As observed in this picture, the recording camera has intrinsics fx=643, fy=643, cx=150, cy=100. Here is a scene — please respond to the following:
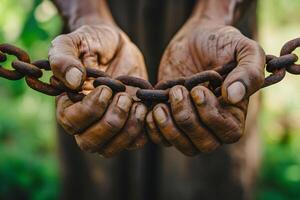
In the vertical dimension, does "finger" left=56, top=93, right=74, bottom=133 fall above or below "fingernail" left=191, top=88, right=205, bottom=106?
below

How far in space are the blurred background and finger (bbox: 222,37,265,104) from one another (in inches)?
51.4

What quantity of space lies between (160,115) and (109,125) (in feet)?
0.40

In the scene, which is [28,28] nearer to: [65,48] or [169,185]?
[169,185]

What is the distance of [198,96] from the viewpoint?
4.63 ft

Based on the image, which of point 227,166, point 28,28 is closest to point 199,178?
point 227,166

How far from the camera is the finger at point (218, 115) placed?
1416mm

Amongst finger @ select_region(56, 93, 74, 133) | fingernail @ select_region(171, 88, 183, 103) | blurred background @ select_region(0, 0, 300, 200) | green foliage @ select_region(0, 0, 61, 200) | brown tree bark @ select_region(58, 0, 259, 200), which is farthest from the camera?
blurred background @ select_region(0, 0, 300, 200)

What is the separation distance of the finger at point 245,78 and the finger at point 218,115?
4 cm

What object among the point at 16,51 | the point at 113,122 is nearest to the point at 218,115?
the point at 113,122

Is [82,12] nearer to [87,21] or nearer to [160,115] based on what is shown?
[87,21]

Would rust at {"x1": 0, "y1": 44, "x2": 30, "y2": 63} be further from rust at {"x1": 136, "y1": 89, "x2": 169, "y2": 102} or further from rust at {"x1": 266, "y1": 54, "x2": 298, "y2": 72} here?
Result: rust at {"x1": 266, "y1": 54, "x2": 298, "y2": 72}

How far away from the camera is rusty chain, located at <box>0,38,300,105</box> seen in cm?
142

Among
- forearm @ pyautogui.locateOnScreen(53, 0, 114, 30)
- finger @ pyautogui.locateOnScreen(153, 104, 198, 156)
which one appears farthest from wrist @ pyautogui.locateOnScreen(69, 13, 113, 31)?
finger @ pyautogui.locateOnScreen(153, 104, 198, 156)

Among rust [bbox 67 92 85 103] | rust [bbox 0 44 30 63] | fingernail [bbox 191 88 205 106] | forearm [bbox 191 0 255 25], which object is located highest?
rust [bbox 0 44 30 63]
